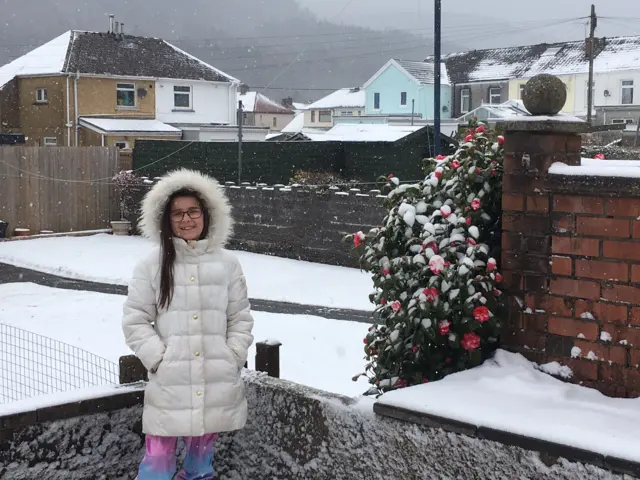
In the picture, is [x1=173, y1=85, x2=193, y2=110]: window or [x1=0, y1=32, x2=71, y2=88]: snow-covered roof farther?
[x1=173, y1=85, x2=193, y2=110]: window

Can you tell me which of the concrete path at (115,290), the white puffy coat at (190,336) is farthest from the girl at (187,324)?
the concrete path at (115,290)

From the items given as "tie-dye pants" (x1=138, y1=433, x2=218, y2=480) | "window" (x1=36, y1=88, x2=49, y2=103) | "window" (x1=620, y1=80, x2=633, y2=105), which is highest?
"window" (x1=620, y1=80, x2=633, y2=105)

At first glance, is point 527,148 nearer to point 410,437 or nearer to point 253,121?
point 410,437

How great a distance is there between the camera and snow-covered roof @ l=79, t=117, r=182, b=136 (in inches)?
1249

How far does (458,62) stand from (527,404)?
49440mm

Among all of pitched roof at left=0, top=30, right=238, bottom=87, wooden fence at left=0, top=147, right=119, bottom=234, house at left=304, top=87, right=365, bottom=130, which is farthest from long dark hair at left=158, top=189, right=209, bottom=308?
house at left=304, top=87, right=365, bottom=130

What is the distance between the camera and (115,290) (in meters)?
12.2

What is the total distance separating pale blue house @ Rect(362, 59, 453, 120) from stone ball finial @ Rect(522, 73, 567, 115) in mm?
45302

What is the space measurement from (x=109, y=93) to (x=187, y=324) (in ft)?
105

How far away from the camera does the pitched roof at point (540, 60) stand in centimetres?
4259

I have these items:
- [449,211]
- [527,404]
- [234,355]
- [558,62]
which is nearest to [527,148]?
[449,211]

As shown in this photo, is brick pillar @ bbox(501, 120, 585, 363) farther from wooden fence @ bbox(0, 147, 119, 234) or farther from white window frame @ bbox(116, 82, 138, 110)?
white window frame @ bbox(116, 82, 138, 110)

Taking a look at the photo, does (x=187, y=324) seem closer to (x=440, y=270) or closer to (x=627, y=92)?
(x=440, y=270)

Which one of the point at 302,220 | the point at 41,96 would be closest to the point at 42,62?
the point at 41,96
